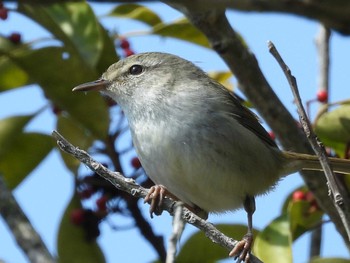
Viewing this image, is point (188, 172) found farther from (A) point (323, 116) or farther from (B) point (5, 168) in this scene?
(B) point (5, 168)

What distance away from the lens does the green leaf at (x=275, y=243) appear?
3.13 meters

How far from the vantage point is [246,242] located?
11.1 ft

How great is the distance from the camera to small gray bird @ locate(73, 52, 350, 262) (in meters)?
3.56

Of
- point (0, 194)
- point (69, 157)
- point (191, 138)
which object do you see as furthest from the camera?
point (69, 157)

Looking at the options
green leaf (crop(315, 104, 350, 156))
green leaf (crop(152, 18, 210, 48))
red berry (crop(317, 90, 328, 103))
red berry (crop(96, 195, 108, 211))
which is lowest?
red berry (crop(96, 195, 108, 211))

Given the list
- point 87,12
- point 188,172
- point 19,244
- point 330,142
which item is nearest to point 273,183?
point 330,142

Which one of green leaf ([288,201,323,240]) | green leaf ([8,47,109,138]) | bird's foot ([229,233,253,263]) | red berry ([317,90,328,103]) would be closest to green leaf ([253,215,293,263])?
bird's foot ([229,233,253,263])

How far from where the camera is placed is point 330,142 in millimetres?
3750

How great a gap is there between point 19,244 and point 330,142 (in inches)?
70.9

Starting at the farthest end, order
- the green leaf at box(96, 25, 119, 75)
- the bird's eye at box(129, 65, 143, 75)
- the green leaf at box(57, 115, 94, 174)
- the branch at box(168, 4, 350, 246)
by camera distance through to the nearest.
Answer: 1. the bird's eye at box(129, 65, 143, 75)
2. the green leaf at box(96, 25, 119, 75)
3. the green leaf at box(57, 115, 94, 174)
4. the branch at box(168, 4, 350, 246)

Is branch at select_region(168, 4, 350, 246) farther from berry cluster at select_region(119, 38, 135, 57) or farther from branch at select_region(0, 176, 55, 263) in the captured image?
branch at select_region(0, 176, 55, 263)

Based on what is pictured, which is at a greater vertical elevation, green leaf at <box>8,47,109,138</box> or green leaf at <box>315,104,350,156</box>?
green leaf at <box>315,104,350,156</box>

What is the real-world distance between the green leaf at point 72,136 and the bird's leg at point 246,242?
0.98 metres

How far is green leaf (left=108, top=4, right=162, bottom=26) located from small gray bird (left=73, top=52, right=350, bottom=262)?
0.96ft
